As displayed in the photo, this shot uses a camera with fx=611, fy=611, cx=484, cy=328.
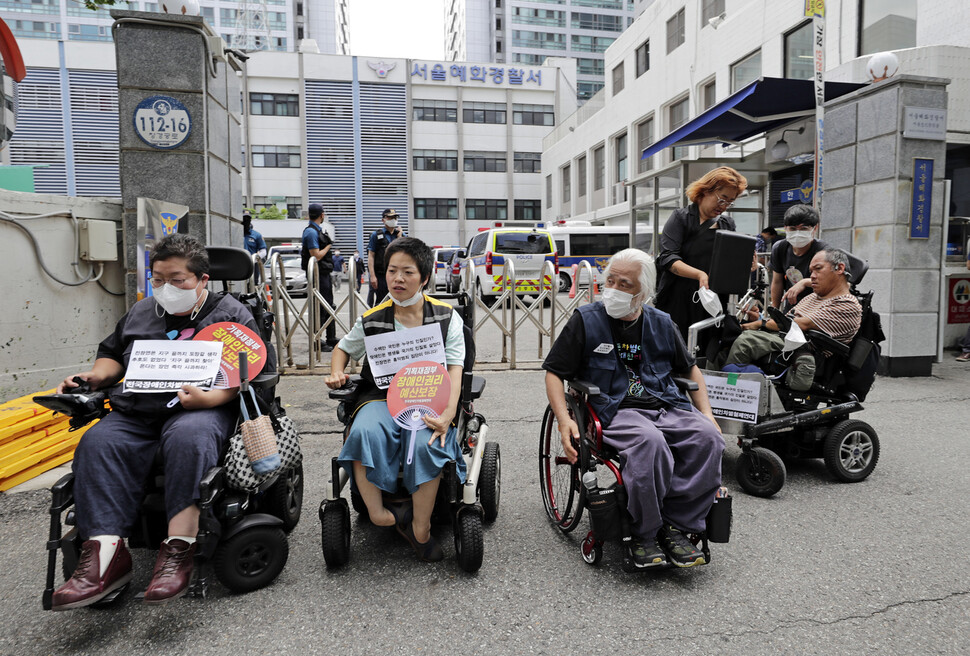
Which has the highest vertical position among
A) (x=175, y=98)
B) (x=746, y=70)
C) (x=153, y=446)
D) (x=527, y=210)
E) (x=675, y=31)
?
(x=675, y=31)

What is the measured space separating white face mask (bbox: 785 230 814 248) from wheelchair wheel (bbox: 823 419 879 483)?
131cm

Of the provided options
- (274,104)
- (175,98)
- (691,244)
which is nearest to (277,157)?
(274,104)

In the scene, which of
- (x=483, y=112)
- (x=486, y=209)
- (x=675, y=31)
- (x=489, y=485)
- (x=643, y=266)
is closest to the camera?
(x=643, y=266)

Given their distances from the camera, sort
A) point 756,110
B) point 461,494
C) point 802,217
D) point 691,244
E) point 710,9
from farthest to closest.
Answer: point 710,9
point 756,110
point 802,217
point 691,244
point 461,494

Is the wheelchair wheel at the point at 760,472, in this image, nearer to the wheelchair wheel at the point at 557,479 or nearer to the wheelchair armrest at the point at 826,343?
the wheelchair armrest at the point at 826,343

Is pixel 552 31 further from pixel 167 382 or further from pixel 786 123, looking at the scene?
pixel 167 382

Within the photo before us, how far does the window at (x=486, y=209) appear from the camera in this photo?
141 ft

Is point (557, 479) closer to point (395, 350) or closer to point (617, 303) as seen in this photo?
point (617, 303)

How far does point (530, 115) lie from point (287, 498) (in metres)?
43.9

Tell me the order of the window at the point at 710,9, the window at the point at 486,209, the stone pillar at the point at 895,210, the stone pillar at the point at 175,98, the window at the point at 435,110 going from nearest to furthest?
the stone pillar at the point at 175,98, the stone pillar at the point at 895,210, the window at the point at 710,9, the window at the point at 435,110, the window at the point at 486,209

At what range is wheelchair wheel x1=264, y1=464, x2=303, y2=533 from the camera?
2840 millimetres

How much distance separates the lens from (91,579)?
7.14 ft

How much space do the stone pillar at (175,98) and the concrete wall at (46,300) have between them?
0.29 m

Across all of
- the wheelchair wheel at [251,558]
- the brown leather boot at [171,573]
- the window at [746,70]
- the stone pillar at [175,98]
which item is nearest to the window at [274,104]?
the window at [746,70]
